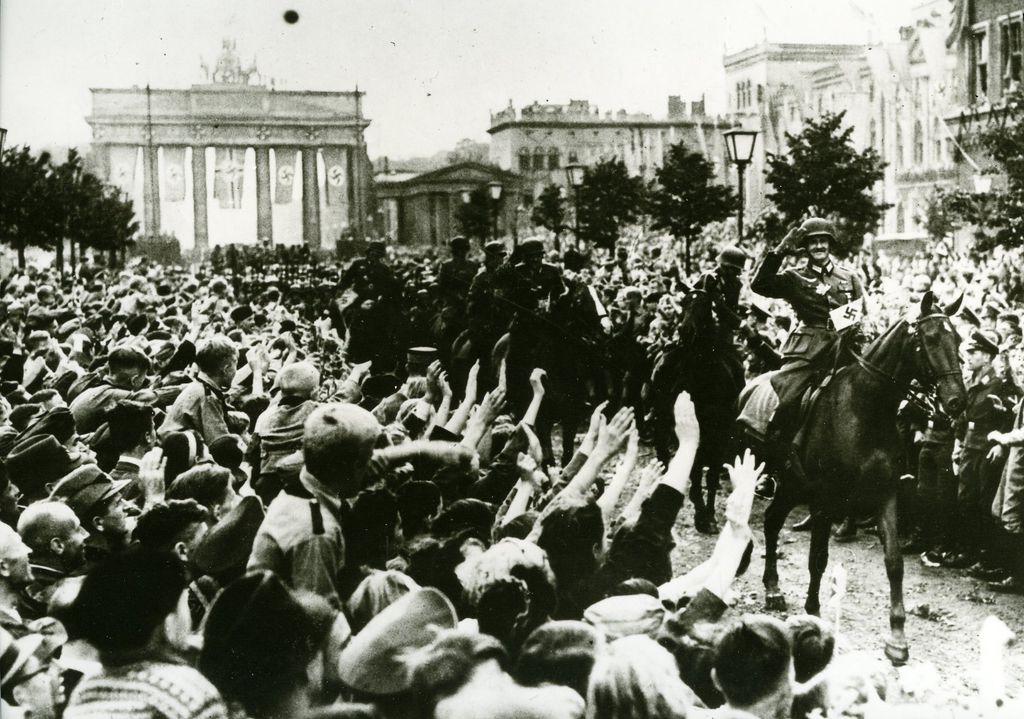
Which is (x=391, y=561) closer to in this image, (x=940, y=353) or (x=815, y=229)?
(x=940, y=353)

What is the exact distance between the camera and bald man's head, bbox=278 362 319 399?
6.19m

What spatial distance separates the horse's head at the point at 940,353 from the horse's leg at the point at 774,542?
1.16m

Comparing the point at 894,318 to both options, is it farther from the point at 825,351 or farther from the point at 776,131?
the point at 776,131

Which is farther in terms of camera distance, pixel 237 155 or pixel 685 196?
pixel 237 155

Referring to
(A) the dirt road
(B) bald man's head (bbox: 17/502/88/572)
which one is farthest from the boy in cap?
(A) the dirt road

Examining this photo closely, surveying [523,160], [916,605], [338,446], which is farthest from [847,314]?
[338,446]

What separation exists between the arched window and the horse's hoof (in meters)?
3.96

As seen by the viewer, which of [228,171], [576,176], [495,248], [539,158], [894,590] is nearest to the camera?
[894,590]

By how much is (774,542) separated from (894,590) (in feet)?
2.46

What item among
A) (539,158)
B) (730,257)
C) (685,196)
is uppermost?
(539,158)

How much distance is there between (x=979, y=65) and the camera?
15.8m

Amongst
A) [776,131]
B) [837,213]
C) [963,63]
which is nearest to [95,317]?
[776,131]

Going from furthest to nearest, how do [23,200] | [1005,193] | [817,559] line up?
1. [1005,193]
2. [23,200]
3. [817,559]

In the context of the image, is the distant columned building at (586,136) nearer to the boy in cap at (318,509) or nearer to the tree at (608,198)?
the tree at (608,198)
